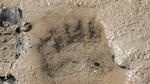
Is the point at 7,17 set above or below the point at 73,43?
above

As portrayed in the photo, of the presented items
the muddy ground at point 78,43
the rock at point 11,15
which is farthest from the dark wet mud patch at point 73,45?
the rock at point 11,15

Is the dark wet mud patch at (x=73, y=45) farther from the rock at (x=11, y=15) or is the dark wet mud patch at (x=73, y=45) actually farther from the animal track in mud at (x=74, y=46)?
the rock at (x=11, y=15)

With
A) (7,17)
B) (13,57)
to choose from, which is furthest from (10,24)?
(13,57)

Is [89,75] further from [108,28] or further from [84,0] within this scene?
[84,0]

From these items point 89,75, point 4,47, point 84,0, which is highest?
point 84,0

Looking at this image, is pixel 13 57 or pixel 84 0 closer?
pixel 13 57

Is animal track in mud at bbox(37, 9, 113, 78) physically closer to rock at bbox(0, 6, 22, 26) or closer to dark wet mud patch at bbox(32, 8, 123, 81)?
dark wet mud patch at bbox(32, 8, 123, 81)

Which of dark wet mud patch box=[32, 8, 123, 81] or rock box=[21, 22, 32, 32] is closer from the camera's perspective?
dark wet mud patch box=[32, 8, 123, 81]

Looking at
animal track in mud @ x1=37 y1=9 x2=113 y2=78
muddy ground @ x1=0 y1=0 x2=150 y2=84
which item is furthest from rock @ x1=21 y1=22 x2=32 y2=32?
animal track in mud @ x1=37 y1=9 x2=113 y2=78

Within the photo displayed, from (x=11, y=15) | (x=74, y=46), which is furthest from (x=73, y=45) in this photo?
(x=11, y=15)
